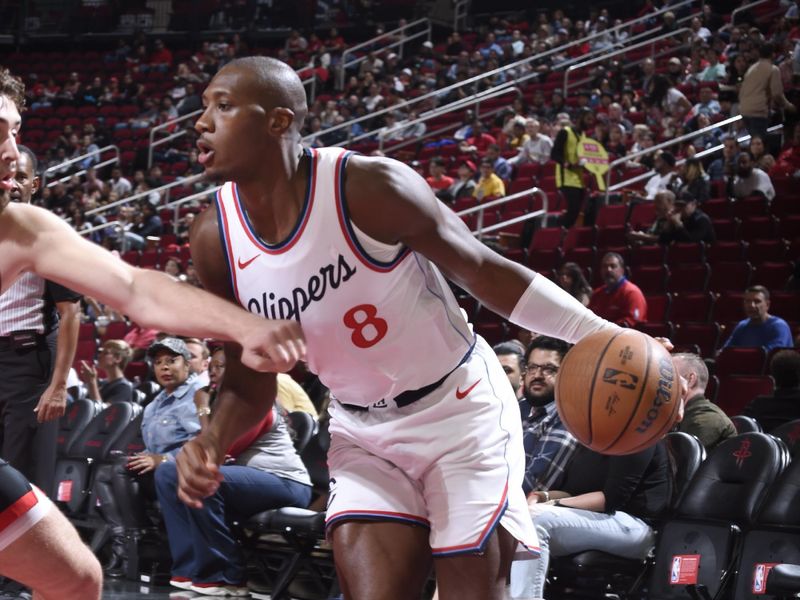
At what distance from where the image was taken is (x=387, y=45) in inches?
859

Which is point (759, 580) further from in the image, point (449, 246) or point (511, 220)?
point (511, 220)

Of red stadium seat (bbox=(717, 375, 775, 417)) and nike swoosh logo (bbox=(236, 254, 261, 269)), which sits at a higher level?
nike swoosh logo (bbox=(236, 254, 261, 269))

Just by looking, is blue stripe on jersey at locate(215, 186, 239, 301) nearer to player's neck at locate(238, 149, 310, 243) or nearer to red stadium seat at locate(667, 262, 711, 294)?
player's neck at locate(238, 149, 310, 243)

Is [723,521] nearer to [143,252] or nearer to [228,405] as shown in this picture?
[228,405]

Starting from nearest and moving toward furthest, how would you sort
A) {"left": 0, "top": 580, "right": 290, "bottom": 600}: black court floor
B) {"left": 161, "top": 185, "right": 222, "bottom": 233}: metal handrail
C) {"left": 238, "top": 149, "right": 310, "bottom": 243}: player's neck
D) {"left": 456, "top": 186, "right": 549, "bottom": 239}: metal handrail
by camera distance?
{"left": 238, "top": 149, "right": 310, "bottom": 243}: player's neck
{"left": 0, "top": 580, "right": 290, "bottom": 600}: black court floor
{"left": 456, "top": 186, "right": 549, "bottom": 239}: metal handrail
{"left": 161, "top": 185, "right": 222, "bottom": 233}: metal handrail

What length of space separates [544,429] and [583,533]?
563mm

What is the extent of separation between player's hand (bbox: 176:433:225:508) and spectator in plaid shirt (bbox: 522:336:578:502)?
2.79 metres

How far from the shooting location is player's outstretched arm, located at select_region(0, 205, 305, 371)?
2160 millimetres

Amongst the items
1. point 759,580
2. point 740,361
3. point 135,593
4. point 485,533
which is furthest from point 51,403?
point 740,361

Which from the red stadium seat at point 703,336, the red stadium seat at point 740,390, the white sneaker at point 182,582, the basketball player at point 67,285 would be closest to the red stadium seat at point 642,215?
the red stadium seat at point 703,336

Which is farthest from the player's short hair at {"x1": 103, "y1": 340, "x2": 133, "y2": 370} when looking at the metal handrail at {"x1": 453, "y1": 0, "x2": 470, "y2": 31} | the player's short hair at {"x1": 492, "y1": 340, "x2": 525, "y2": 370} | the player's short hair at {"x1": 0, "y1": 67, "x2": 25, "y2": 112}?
the metal handrail at {"x1": 453, "y1": 0, "x2": 470, "y2": 31}

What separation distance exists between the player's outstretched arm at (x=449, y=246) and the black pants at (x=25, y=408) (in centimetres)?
262

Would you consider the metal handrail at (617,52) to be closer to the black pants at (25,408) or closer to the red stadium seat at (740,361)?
the red stadium seat at (740,361)

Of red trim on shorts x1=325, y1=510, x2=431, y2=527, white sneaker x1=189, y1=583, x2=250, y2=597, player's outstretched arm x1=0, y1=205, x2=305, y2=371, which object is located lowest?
white sneaker x1=189, y1=583, x2=250, y2=597
